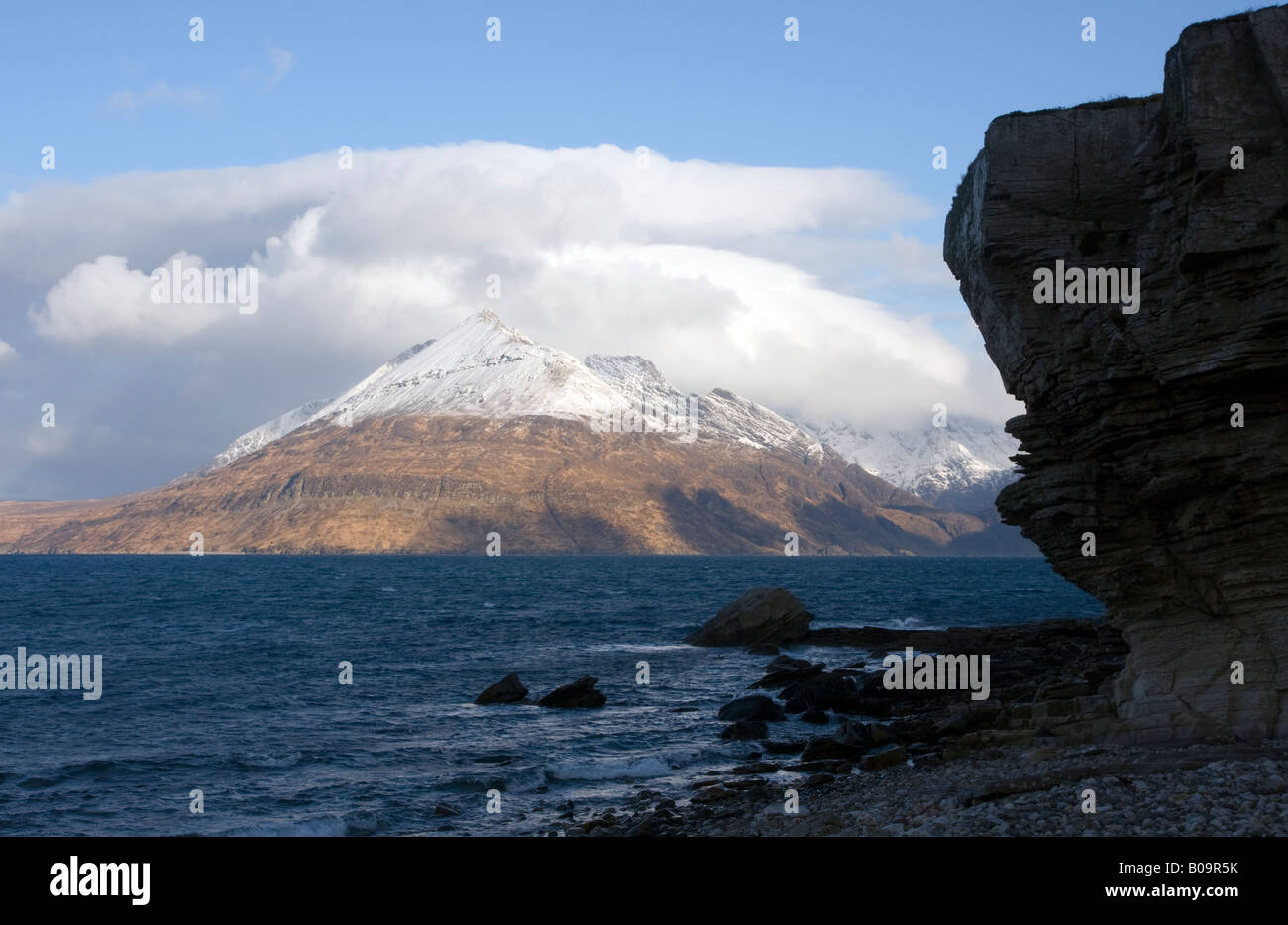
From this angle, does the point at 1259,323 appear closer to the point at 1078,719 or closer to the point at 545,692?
the point at 1078,719

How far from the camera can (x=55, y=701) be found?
47844 mm

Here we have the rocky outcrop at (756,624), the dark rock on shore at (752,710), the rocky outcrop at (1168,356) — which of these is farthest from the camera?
the rocky outcrop at (756,624)

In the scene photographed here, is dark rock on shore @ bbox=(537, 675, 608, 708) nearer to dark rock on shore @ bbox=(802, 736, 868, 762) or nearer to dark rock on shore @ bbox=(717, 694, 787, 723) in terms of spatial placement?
dark rock on shore @ bbox=(717, 694, 787, 723)

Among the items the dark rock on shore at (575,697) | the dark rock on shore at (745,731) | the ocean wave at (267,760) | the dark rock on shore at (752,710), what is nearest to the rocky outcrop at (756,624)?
the dark rock on shore at (575,697)

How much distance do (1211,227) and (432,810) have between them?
2485 cm

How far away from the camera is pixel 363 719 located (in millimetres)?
43875

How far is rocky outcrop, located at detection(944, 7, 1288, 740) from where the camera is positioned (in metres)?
22.7

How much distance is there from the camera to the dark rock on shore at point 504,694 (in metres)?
48.2

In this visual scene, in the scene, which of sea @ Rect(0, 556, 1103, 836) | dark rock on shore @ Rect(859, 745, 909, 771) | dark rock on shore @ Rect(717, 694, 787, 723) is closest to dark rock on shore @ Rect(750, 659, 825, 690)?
sea @ Rect(0, 556, 1103, 836)

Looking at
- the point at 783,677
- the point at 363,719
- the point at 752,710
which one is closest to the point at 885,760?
the point at 752,710

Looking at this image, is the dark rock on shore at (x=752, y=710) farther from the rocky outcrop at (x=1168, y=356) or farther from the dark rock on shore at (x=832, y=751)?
the rocky outcrop at (x=1168, y=356)

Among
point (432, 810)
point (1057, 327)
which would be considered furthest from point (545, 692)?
point (1057, 327)

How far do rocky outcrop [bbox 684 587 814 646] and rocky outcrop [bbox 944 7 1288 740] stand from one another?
4333 centimetres

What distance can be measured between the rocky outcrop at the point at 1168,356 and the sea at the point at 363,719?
14028 mm
